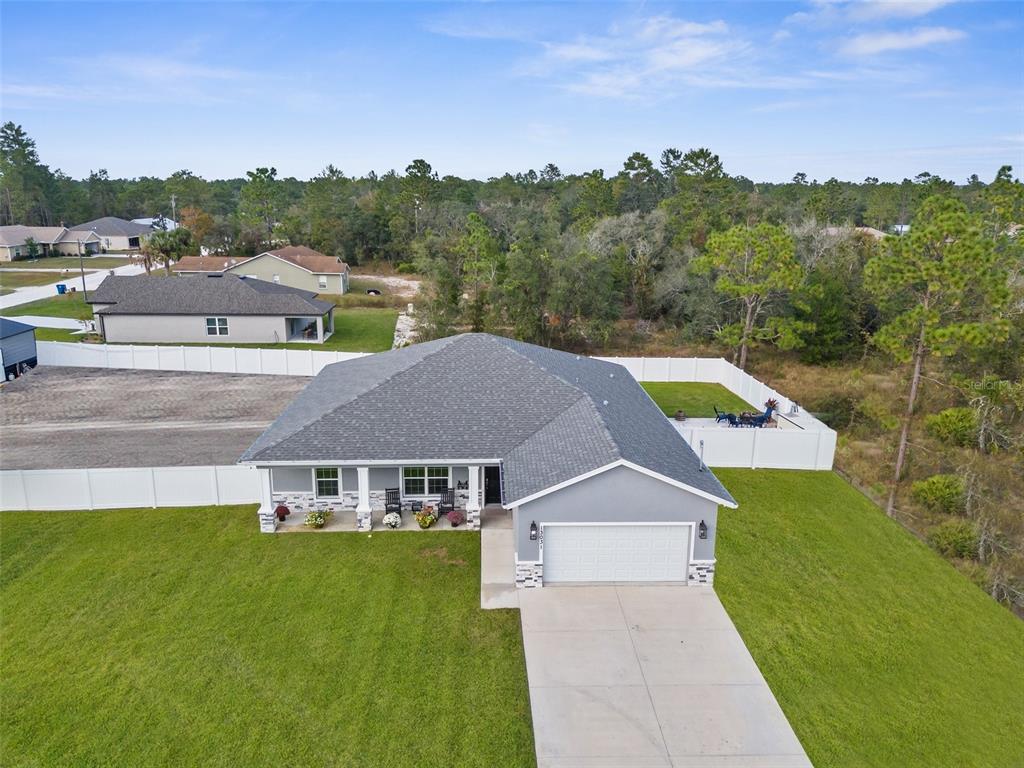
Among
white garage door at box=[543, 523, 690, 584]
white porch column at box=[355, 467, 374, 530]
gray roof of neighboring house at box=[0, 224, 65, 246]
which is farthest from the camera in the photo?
gray roof of neighboring house at box=[0, 224, 65, 246]

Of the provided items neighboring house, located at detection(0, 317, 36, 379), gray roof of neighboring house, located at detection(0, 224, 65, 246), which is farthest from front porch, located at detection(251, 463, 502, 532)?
gray roof of neighboring house, located at detection(0, 224, 65, 246)

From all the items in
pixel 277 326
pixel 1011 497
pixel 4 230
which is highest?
pixel 4 230

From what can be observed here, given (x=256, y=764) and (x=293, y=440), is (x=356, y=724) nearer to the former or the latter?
(x=256, y=764)

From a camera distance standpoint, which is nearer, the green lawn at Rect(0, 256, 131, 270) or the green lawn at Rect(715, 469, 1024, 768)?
the green lawn at Rect(715, 469, 1024, 768)

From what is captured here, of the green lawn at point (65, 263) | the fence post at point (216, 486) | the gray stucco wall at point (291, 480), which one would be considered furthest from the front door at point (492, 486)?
the green lawn at point (65, 263)

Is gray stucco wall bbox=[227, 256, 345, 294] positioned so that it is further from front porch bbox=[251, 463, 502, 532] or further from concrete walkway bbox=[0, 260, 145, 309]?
front porch bbox=[251, 463, 502, 532]

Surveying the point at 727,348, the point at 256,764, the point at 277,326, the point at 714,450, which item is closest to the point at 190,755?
the point at 256,764

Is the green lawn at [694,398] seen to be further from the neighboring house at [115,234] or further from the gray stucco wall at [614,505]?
the neighboring house at [115,234]
